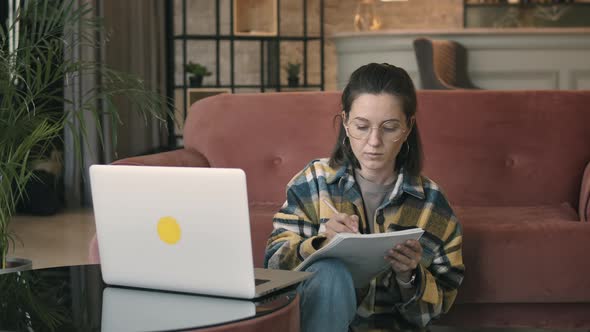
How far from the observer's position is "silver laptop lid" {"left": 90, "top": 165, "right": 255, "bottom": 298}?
4.87ft

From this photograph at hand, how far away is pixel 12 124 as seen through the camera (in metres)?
2.70

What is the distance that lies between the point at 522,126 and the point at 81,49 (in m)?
3.49

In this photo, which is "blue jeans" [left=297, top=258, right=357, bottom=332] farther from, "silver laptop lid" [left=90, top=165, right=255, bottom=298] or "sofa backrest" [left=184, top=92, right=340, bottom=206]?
"sofa backrest" [left=184, top=92, right=340, bottom=206]

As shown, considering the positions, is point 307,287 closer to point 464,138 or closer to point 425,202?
point 425,202

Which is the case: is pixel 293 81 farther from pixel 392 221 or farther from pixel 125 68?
pixel 392 221

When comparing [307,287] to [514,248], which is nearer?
[307,287]

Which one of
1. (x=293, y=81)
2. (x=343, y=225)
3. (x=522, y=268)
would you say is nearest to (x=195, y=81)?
(x=293, y=81)

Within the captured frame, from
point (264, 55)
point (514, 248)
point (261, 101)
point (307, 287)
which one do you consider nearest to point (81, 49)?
point (264, 55)

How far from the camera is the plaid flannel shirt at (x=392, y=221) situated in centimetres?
202

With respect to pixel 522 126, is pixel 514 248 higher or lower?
lower

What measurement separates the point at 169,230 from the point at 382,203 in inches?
26.1

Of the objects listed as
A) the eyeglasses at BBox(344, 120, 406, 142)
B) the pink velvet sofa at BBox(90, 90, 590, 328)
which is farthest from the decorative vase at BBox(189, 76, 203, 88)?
the eyeglasses at BBox(344, 120, 406, 142)

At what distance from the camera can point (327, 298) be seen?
170cm

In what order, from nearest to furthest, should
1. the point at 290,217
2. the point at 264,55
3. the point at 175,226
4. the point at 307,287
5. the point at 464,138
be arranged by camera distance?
the point at 175,226 < the point at 307,287 < the point at 290,217 < the point at 464,138 < the point at 264,55
